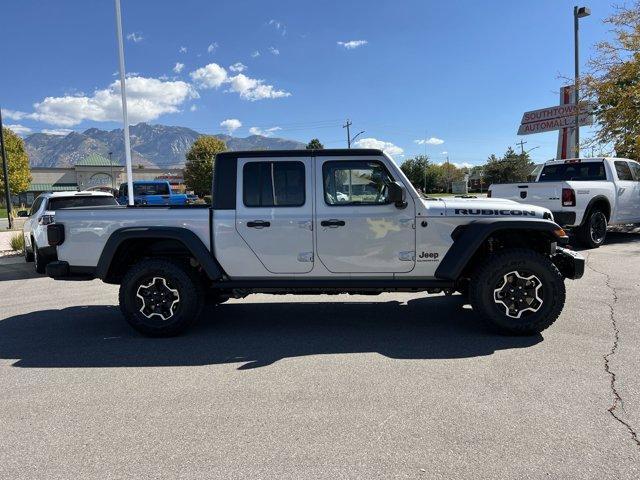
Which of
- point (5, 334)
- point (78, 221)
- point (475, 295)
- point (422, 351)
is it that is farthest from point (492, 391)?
point (5, 334)

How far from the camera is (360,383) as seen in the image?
3.70 m

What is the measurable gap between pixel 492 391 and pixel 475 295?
1351 mm

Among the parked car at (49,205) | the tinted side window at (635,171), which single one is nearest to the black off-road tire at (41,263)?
the parked car at (49,205)

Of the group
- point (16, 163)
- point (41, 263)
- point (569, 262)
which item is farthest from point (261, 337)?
point (16, 163)

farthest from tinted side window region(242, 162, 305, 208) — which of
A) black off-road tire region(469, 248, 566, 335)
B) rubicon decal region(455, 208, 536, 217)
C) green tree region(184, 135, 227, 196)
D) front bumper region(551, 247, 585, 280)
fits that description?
green tree region(184, 135, 227, 196)

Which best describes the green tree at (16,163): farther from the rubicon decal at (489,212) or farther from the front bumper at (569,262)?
the front bumper at (569,262)

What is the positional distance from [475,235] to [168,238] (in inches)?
122

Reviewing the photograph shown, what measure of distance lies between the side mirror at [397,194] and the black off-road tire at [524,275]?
105 cm

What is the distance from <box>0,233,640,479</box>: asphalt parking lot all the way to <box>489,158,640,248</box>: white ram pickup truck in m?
4.32

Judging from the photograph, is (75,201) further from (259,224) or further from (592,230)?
(592,230)

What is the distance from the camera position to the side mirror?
182 inches

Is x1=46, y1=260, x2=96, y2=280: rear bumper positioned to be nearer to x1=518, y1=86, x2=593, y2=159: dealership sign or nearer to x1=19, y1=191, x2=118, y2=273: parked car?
x1=19, y1=191, x2=118, y2=273: parked car

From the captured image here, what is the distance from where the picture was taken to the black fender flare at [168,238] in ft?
15.8

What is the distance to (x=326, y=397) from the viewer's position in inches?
136
